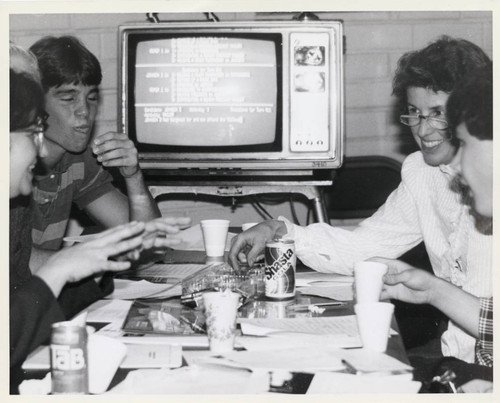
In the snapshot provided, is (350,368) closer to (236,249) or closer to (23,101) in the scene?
(236,249)

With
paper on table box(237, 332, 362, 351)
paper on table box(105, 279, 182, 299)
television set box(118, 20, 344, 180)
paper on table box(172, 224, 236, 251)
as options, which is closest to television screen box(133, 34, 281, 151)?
television set box(118, 20, 344, 180)

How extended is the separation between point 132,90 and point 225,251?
1.96ft

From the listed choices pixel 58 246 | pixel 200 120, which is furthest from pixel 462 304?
pixel 58 246

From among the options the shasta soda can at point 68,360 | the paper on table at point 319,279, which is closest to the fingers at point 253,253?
the paper on table at point 319,279

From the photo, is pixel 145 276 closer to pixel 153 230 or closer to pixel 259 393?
pixel 153 230

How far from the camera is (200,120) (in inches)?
81.1

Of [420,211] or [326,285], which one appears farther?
[420,211]

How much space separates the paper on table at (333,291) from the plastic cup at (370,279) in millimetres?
115

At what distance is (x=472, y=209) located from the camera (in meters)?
1.48

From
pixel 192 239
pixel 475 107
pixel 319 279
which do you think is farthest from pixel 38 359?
pixel 192 239

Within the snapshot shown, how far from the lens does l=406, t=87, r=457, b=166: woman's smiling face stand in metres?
1.71

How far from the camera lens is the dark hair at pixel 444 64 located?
1695mm

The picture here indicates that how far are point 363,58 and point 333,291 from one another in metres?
1.53

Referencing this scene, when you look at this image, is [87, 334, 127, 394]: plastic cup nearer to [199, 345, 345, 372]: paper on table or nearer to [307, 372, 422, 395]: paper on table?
[199, 345, 345, 372]: paper on table
